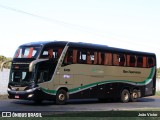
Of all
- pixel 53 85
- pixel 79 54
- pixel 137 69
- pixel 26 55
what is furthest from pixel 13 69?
pixel 137 69

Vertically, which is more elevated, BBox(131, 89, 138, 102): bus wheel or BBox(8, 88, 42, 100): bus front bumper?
BBox(8, 88, 42, 100): bus front bumper

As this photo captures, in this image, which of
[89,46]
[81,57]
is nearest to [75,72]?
[81,57]

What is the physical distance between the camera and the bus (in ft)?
68.4

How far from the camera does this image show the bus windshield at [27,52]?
68.8 feet

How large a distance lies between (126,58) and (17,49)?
8.25 m

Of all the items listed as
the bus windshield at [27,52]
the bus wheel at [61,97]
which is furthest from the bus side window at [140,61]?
the bus windshield at [27,52]

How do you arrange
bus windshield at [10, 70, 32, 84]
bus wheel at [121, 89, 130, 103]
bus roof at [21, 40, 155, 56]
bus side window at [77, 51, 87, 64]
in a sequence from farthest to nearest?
bus wheel at [121, 89, 130, 103], bus side window at [77, 51, 87, 64], bus roof at [21, 40, 155, 56], bus windshield at [10, 70, 32, 84]

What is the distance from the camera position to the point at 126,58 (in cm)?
2677

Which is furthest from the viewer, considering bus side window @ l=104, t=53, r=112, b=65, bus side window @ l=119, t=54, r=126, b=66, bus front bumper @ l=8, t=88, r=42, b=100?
bus side window @ l=119, t=54, r=126, b=66

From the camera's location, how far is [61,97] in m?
22.1

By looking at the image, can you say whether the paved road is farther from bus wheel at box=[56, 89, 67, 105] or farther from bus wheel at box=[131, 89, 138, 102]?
bus wheel at box=[131, 89, 138, 102]

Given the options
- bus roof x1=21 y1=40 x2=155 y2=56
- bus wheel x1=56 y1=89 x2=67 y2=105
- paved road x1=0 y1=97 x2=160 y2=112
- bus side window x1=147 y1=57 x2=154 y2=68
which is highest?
bus roof x1=21 y1=40 x2=155 y2=56

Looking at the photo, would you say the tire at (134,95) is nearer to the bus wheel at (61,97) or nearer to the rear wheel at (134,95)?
the rear wheel at (134,95)

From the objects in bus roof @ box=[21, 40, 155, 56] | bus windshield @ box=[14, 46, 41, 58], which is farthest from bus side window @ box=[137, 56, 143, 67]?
bus windshield @ box=[14, 46, 41, 58]
